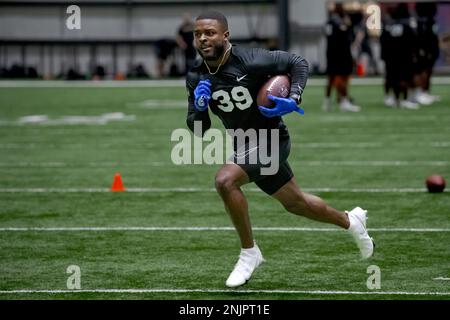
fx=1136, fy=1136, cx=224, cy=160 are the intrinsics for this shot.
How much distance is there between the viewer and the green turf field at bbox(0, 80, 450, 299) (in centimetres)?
724

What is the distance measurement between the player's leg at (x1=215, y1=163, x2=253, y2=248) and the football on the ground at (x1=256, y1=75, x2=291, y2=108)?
0.43 m

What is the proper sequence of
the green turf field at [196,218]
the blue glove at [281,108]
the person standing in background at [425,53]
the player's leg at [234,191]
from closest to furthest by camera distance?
the blue glove at [281,108] < the player's leg at [234,191] < the green turf field at [196,218] < the person standing in background at [425,53]

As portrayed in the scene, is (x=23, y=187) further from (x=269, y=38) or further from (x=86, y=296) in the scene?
(x=269, y=38)

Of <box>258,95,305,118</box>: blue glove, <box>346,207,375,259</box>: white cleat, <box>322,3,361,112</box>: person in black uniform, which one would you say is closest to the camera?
<box>258,95,305,118</box>: blue glove

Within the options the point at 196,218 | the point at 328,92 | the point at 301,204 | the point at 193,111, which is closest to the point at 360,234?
the point at 301,204

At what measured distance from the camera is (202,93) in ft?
22.9

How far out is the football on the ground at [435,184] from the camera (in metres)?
11.0

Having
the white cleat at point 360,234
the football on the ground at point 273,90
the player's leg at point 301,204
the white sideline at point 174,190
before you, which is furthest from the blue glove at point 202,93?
the white sideline at point 174,190

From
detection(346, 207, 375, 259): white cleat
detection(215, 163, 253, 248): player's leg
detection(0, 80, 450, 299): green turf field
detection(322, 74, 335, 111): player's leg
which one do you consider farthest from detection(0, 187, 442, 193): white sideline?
detection(322, 74, 335, 111): player's leg

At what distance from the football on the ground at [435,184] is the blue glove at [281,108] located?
452 centimetres

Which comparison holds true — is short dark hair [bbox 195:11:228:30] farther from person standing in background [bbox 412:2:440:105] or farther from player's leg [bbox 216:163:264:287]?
person standing in background [bbox 412:2:440:105]

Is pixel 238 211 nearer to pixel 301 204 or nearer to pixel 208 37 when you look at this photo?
pixel 301 204

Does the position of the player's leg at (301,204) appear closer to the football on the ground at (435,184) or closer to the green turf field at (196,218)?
the green turf field at (196,218)

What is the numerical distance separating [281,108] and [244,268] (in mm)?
1050
